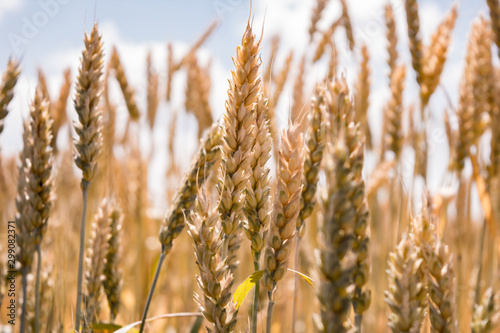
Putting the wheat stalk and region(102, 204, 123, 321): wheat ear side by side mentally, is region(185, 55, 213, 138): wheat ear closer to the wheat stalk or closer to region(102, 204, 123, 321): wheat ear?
region(102, 204, 123, 321): wheat ear

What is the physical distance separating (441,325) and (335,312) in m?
0.32

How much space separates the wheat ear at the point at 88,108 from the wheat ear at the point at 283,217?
0.49m

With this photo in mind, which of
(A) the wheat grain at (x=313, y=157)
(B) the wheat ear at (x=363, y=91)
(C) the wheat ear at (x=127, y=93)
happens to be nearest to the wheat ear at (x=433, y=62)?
(B) the wheat ear at (x=363, y=91)

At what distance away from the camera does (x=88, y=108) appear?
946 mm

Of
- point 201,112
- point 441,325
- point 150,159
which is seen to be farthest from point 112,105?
point 441,325

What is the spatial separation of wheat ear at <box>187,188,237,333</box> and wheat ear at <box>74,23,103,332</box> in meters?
0.39

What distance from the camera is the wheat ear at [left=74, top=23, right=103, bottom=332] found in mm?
940

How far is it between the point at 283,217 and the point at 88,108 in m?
0.57

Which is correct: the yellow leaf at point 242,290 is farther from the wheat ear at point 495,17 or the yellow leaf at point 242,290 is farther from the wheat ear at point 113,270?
the wheat ear at point 495,17

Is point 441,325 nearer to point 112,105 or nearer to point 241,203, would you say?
point 241,203

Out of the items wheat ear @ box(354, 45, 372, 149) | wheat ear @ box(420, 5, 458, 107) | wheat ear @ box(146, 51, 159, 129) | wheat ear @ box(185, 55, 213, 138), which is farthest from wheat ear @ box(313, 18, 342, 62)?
wheat ear @ box(146, 51, 159, 129)

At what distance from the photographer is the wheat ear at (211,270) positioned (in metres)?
0.68

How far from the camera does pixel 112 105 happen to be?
96.8 inches

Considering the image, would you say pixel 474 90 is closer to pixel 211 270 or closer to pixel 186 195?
pixel 186 195
